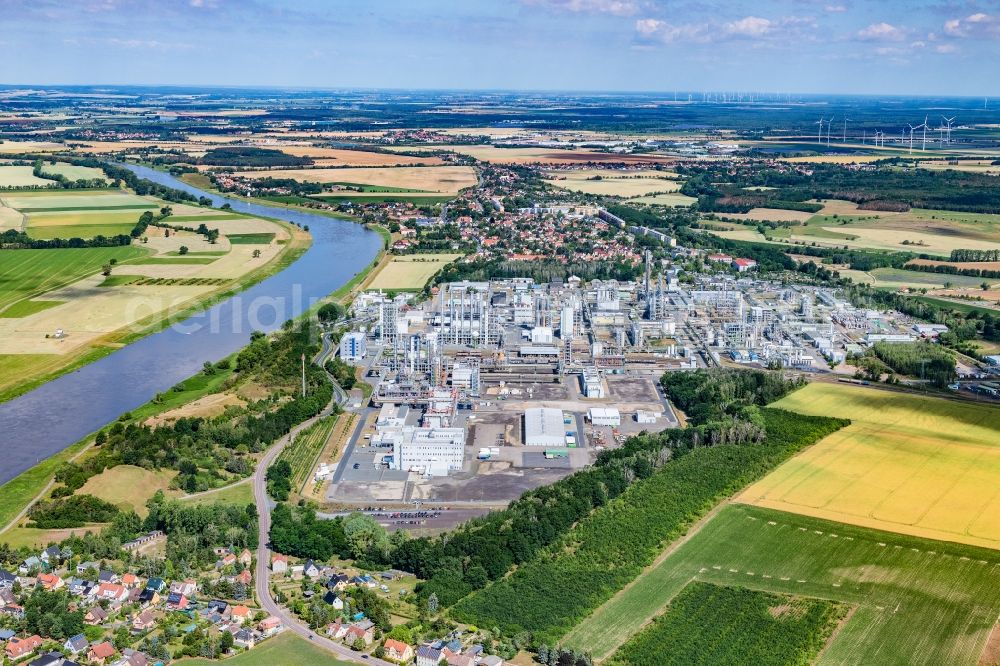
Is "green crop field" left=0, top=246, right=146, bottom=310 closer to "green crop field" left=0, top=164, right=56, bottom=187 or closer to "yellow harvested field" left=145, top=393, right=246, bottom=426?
"yellow harvested field" left=145, top=393, right=246, bottom=426

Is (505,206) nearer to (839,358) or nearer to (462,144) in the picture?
(839,358)

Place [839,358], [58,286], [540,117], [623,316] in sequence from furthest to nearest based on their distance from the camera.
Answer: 1. [540,117]
2. [58,286]
3. [623,316]
4. [839,358]

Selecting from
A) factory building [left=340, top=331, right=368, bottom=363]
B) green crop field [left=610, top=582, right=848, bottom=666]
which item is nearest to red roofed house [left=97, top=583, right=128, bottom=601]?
green crop field [left=610, top=582, right=848, bottom=666]

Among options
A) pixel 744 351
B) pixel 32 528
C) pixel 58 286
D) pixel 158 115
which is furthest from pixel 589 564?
pixel 158 115

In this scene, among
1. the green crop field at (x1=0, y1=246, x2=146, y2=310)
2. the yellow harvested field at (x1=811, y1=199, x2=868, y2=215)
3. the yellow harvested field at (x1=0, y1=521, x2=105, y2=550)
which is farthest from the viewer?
the yellow harvested field at (x1=811, y1=199, x2=868, y2=215)

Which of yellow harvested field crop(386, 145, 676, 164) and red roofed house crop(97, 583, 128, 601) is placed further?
yellow harvested field crop(386, 145, 676, 164)

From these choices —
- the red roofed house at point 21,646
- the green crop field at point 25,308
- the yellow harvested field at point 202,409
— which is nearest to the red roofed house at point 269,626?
the red roofed house at point 21,646
